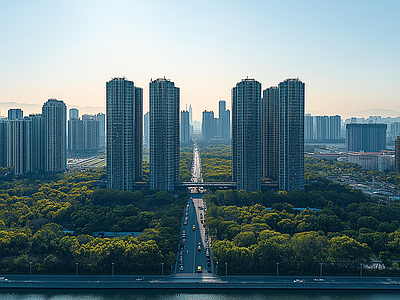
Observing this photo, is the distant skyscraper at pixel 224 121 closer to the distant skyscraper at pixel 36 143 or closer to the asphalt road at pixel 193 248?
the distant skyscraper at pixel 36 143

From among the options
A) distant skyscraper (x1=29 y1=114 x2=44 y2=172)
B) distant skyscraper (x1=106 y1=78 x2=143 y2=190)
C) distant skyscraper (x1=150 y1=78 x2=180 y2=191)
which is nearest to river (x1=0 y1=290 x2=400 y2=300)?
distant skyscraper (x1=106 y1=78 x2=143 y2=190)

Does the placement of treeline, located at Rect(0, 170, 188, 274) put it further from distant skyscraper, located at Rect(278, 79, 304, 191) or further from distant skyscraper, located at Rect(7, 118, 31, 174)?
distant skyscraper, located at Rect(278, 79, 304, 191)

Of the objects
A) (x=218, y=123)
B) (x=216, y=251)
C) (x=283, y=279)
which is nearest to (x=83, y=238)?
(x=216, y=251)

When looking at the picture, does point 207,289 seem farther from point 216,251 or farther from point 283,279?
point 283,279

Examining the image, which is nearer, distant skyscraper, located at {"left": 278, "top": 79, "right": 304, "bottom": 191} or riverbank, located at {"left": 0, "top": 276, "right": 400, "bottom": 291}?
riverbank, located at {"left": 0, "top": 276, "right": 400, "bottom": 291}

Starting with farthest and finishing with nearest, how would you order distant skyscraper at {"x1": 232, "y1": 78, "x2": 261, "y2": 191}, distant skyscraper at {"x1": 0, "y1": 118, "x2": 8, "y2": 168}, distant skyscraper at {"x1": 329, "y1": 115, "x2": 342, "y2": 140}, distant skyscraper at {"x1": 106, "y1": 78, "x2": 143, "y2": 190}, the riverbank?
distant skyscraper at {"x1": 329, "y1": 115, "x2": 342, "y2": 140}, distant skyscraper at {"x1": 0, "y1": 118, "x2": 8, "y2": 168}, distant skyscraper at {"x1": 106, "y1": 78, "x2": 143, "y2": 190}, distant skyscraper at {"x1": 232, "y1": 78, "x2": 261, "y2": 191}, the riverbank

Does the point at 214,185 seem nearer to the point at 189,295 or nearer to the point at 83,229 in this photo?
the point at 83,229

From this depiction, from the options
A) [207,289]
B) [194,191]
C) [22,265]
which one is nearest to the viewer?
[207,289]
